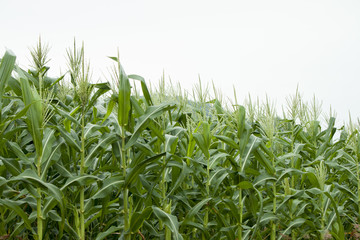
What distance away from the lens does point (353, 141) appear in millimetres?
4789

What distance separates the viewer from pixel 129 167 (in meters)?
2.93

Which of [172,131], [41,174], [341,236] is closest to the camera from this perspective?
[41,174]

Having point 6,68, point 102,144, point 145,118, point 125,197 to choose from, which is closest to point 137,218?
point 125,197

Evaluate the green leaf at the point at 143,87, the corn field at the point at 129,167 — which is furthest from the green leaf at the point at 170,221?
the green leaf at the point at 143,87

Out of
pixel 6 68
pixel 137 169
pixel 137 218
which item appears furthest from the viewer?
pixel 137 218

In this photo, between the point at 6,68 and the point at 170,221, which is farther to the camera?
the point at 170,221

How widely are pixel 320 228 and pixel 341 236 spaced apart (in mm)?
235

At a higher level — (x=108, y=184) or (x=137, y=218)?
(x=108, y=184)

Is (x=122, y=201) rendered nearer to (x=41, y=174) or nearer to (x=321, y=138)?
(x=41, y=174)

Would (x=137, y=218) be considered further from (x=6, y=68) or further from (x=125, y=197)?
(x=6, y=68)

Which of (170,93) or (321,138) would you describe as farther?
(321,138)

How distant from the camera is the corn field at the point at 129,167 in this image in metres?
2.79

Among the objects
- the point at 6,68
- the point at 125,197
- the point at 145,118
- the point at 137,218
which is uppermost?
the point at 6,68

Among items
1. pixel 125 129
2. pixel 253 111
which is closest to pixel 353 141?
pixel 253 111
